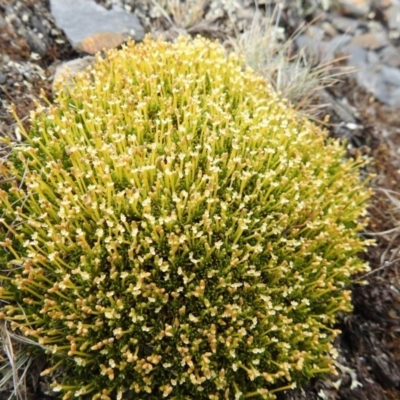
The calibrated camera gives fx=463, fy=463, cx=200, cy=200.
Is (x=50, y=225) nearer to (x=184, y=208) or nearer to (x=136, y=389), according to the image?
(x=184, y=208)

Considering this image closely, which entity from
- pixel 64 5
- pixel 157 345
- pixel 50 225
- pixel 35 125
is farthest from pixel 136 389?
pixel 64 5

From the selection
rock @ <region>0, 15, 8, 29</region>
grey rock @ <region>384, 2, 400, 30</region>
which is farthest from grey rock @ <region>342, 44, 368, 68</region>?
rock @ <region>0, 15, 8, 29</region>

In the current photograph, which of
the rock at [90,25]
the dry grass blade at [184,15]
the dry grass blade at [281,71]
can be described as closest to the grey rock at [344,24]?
the dry grass blade at [281,71]

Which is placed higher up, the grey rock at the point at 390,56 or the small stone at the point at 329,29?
the small stone at the point at 329,29

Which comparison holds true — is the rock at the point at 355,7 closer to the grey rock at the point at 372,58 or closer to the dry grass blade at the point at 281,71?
the grey rock at the point at 372,58

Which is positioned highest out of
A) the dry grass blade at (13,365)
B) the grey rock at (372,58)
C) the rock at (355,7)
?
the rock at (355,7)

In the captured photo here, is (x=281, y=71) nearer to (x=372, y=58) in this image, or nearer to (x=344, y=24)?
(x=372, y=58)

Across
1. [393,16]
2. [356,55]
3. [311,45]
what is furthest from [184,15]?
[393,16]
